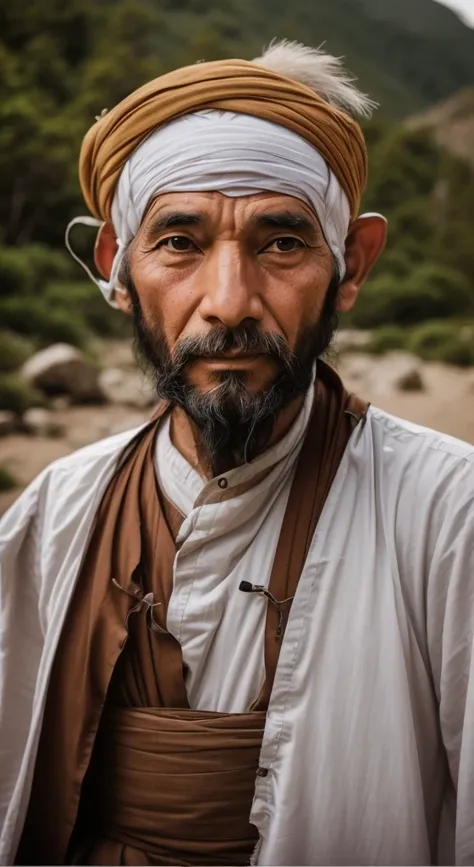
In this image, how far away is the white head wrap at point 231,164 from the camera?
120 cm

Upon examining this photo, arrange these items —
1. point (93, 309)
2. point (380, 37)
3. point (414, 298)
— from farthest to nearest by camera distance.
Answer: point (93, 309), point (414, 298), point (380, 37)

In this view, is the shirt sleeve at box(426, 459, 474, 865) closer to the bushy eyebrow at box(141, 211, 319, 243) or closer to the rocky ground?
the bushy eyebrow at box(141, 211, 319, 243)

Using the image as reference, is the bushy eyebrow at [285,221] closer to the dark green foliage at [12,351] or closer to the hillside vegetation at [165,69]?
the hillside vegetation at [165,69]

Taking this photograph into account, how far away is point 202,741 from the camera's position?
1.23m

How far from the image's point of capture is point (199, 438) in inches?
53.8

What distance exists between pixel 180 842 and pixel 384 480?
27.8 inches

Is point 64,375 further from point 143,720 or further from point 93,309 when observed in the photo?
point 143,720

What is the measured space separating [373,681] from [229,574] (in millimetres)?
299

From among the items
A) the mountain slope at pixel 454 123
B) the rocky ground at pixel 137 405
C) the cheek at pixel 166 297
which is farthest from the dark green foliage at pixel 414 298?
the cheek at pixel 166 297

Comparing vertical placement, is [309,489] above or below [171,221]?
below

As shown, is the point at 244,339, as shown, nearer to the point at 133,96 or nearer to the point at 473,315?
the point at 133,96

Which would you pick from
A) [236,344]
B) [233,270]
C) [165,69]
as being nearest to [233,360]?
[236,344]

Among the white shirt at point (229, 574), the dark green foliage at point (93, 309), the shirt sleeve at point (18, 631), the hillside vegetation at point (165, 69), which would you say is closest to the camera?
the white shirt at point (229, 574)

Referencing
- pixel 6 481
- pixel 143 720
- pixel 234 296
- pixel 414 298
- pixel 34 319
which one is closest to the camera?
pixel 234 296
